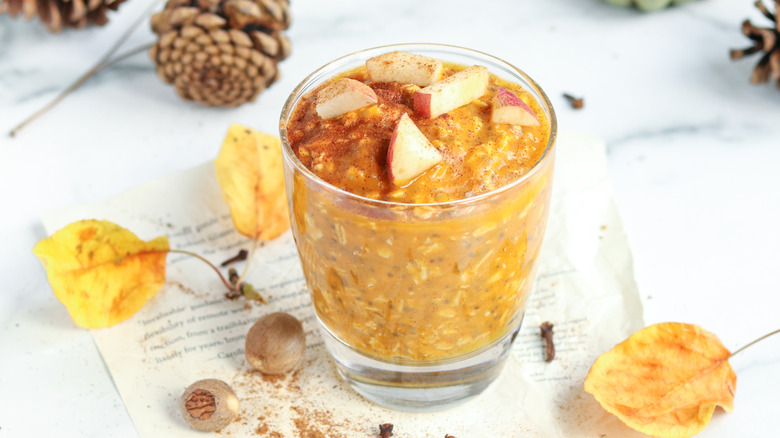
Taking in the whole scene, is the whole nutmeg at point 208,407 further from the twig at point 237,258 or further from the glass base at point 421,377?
the twig at point 237,258

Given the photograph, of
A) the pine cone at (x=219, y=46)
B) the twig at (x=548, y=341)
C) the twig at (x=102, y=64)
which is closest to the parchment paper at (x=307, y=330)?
the twig at (x=548, y=341)

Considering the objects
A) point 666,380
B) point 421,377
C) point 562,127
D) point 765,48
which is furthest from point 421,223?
point 765,48

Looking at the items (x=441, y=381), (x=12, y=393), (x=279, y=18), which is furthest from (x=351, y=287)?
(x=279, y=18)

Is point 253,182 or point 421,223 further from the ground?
point 421,223

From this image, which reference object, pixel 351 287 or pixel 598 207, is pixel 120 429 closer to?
pixel 351 287

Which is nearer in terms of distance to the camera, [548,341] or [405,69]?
[405,69]

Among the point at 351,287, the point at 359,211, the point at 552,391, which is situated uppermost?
the point at 359,211

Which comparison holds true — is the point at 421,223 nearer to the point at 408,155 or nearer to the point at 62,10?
the point at 408,155
